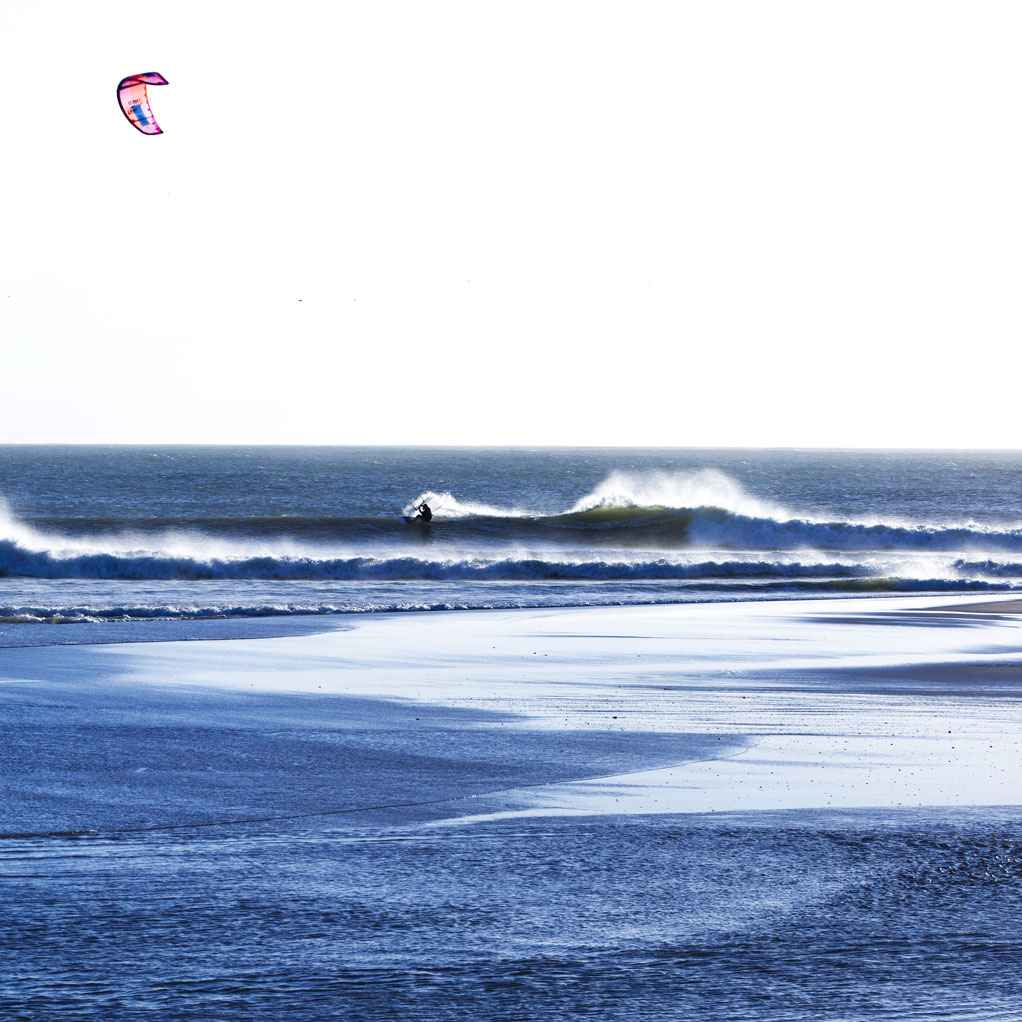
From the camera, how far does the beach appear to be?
5.06 m

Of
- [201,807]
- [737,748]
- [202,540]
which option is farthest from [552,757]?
[202,540]

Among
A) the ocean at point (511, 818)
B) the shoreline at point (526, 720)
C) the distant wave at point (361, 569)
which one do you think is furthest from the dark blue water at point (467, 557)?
the shoreline at point (526, 720)

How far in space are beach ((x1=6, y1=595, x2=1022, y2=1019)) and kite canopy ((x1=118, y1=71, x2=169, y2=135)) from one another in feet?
48.1

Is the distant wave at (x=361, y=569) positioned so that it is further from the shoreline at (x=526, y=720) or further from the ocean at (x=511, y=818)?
the shoreline at (x=526, y=720)

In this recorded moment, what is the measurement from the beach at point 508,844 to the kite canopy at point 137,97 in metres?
14.7

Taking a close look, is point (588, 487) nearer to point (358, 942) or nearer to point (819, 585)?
point (819, 585)

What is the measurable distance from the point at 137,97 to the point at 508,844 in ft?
71.3

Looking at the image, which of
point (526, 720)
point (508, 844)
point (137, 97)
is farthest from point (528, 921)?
point (137, 97)

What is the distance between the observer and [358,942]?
5.49 metres

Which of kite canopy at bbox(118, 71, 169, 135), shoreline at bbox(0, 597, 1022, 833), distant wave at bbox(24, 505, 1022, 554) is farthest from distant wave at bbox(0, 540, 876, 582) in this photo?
shoreline at bbox(0, 597, 1022, 833)

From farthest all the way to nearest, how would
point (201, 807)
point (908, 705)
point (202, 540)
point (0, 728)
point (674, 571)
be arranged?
point (202, 540), point (674, 571), point (908, 705), point (0, 728), point (201, 807)

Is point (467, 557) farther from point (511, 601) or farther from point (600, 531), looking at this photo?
point (511, 601)

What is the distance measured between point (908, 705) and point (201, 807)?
6261 mm

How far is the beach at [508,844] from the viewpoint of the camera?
5062 mm
